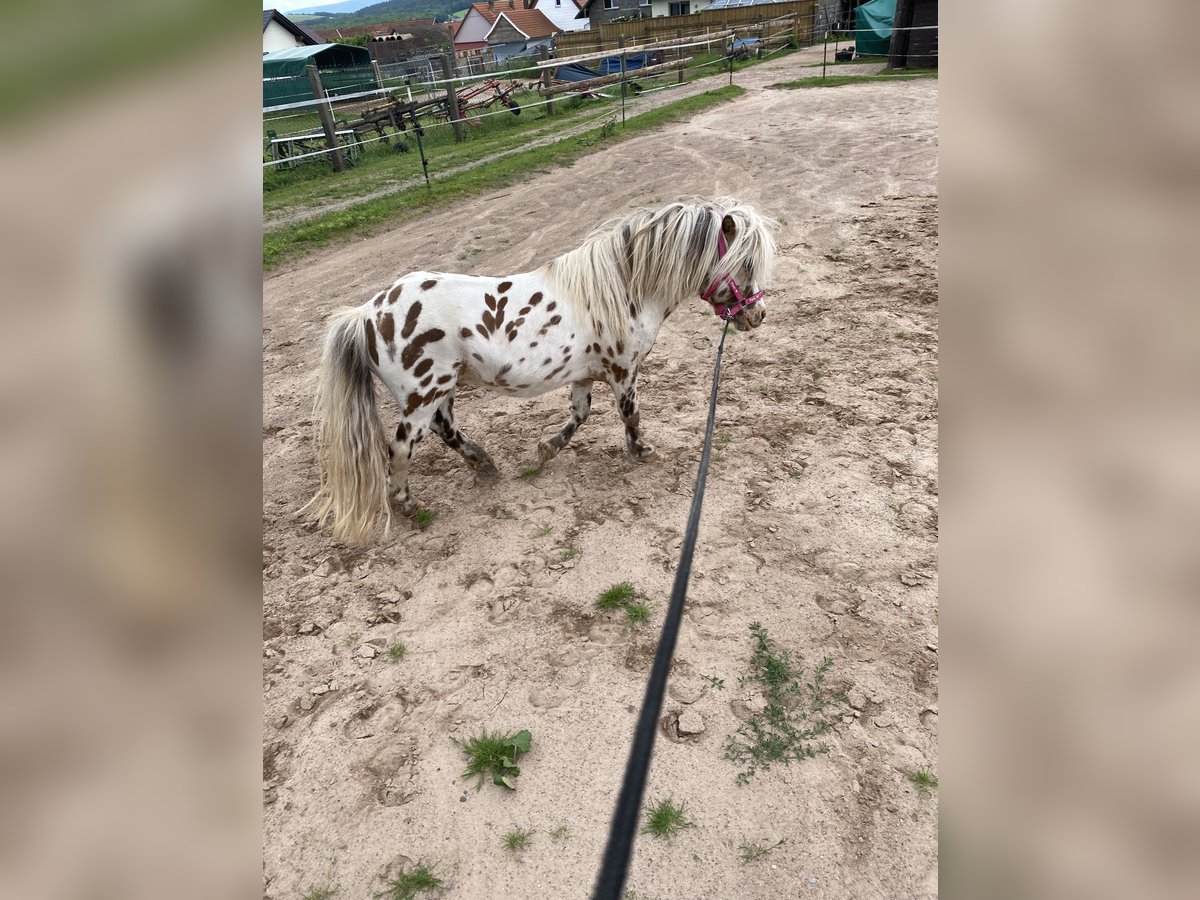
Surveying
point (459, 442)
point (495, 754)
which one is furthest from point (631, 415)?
point (495, 754)

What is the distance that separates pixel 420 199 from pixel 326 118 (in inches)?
152

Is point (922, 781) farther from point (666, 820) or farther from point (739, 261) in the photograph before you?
point (739, 261)

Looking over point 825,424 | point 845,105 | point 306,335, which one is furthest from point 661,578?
point 845,105

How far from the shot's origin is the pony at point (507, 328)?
3.25m

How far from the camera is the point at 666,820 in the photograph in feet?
7.16

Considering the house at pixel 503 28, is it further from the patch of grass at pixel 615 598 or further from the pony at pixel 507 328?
the patch of grass at pixel 615 598

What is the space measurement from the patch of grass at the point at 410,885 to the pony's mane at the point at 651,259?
2615mm

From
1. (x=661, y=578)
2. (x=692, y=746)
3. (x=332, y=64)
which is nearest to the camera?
(x=692, y=746)

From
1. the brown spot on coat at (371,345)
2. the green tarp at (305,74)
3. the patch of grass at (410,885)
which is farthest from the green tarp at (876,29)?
the patch of grass at (410,885)

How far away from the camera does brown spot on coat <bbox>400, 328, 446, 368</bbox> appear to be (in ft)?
10.6

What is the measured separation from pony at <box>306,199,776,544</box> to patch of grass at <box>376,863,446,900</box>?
180 cm
